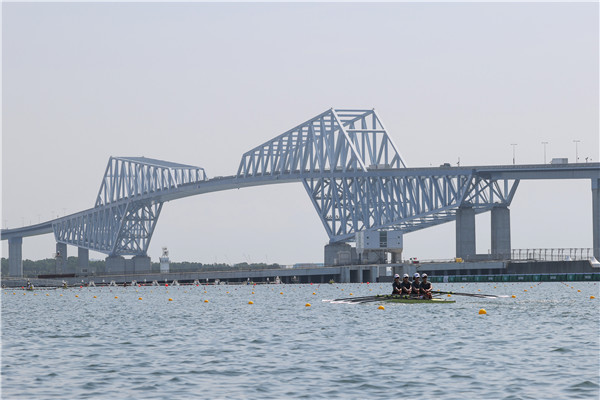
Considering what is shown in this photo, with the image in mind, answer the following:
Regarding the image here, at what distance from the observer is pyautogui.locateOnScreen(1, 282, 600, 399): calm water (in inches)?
1214

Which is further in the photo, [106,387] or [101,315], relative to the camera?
[101,315]

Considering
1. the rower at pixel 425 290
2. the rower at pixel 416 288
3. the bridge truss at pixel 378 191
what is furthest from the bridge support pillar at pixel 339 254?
the rower at pixel 425 290

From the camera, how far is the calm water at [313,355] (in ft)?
101

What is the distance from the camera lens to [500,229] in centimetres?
16675

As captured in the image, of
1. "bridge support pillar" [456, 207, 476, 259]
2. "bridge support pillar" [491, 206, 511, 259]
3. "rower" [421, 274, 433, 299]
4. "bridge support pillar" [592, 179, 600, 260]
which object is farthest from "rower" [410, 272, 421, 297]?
"bridge support pillar" [491, 206, 511, 259]

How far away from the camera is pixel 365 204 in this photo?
189 meters

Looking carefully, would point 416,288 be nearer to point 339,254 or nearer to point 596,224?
point 596,224

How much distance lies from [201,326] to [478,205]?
12031 centimetres

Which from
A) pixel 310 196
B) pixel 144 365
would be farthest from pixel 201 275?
pixel 144 365

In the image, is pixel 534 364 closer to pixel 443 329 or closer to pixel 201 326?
pixel 443 329

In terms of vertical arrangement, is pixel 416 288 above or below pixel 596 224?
below

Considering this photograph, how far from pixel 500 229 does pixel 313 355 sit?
432 feet

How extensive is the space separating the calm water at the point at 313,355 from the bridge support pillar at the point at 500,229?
103617 millimetres

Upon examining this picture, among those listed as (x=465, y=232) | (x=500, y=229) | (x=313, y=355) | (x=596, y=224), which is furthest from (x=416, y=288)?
(x=465, y=232)
